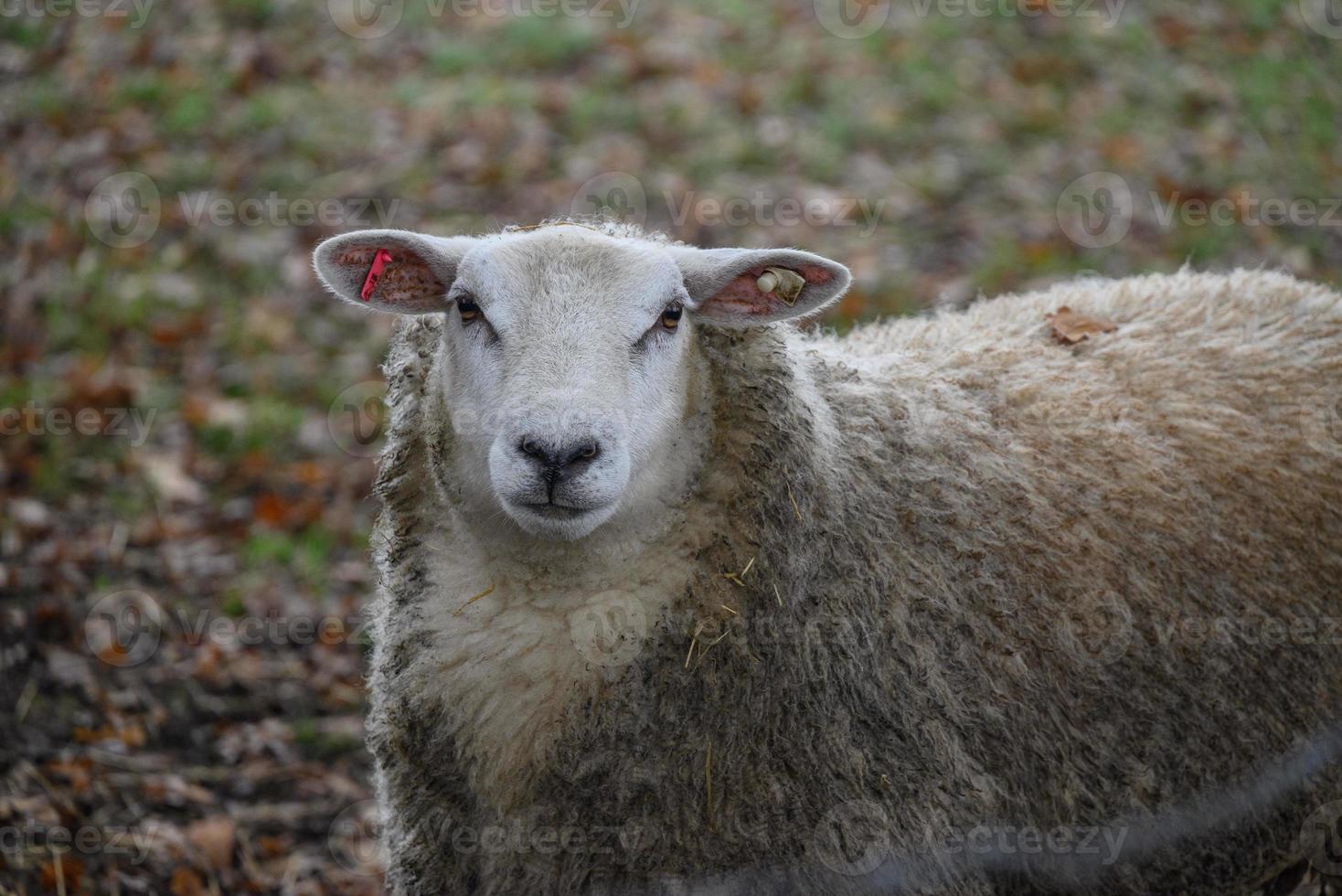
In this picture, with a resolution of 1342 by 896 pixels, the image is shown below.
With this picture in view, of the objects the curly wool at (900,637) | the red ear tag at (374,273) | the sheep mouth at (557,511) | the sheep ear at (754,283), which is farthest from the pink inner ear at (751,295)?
the red ear tag at (374,273)

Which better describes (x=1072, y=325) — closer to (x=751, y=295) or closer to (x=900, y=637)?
(x=751, y=295)

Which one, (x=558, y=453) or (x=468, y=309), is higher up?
(x=468, y=309)

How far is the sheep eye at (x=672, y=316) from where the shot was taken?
3154 millimetres

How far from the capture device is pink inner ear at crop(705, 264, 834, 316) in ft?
10.6

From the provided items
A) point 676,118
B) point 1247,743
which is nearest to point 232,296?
point 676,118

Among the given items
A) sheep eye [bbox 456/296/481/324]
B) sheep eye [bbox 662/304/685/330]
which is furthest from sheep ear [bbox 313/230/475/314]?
sheep eye [bbox 662/304/685/330]

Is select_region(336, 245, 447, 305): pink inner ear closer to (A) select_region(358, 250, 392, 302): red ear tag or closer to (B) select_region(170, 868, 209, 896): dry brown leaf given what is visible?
(A) select_region(358, 250, 392, 302): red ear tag

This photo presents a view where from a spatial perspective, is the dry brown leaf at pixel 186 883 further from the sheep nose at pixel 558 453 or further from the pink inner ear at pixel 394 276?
the sheep nose at pixel 558 453

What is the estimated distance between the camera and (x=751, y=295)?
3287 millimetres

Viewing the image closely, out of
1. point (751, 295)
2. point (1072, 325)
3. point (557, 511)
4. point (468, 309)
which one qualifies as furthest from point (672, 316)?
point (1072, 325)

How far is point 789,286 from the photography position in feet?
10.8

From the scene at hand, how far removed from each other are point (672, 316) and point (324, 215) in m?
5.44

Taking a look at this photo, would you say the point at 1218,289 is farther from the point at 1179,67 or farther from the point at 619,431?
the point at 1179,67

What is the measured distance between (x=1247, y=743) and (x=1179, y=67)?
762 cm
